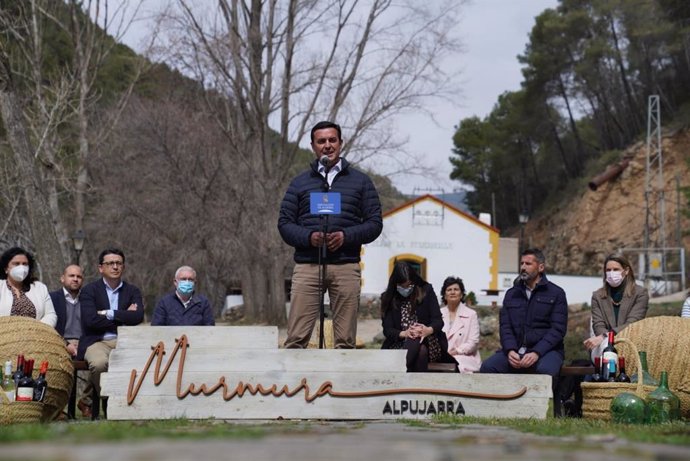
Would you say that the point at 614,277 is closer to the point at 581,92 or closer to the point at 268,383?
the point at 268,383

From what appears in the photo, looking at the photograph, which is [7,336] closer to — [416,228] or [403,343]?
[403,343]

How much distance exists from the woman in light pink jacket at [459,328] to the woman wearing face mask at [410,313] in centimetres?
86

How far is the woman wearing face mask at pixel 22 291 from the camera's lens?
35.4 feet

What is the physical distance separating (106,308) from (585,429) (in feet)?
17.8

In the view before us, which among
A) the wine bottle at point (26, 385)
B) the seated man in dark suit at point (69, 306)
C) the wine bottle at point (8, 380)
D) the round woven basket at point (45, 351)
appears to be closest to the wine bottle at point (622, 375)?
the round woven basket at point (45, 351)

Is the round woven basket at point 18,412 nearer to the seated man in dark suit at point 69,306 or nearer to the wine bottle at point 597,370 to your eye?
the seated man in dark suit at point 69,306

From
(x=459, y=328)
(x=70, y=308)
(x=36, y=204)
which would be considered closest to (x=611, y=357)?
(x=459, y=328)

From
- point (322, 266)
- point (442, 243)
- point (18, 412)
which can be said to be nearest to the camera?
point (18, 412)

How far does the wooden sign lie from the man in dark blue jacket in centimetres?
127

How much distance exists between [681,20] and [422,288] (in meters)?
55.1

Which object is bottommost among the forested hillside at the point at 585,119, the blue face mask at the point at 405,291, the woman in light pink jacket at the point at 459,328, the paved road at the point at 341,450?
the paved road at the point at 341,450

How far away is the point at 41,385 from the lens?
923cm

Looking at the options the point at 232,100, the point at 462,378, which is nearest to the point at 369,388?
the point at 462,378

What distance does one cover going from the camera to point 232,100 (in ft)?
112
